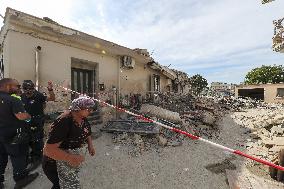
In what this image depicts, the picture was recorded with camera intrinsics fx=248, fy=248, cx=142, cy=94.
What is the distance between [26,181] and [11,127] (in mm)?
1130

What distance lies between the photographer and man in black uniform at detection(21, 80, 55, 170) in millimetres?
5164

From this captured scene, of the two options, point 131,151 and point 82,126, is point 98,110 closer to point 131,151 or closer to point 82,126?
point 131,151

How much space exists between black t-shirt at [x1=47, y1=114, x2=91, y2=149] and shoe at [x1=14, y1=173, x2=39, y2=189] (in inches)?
83.8

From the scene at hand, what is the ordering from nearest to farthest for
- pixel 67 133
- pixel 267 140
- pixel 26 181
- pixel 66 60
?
pixel 67 133
pixel 26 181
pixel 267 140
pixel 66 60

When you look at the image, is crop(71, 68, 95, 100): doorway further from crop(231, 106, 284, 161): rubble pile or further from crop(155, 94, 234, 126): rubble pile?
crop(231, 106, 284, 161): rubble pile

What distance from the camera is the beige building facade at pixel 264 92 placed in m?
33.8

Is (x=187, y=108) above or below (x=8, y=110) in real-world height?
below

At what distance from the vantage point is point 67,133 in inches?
118

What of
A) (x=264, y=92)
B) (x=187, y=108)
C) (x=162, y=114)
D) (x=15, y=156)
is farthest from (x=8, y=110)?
(x=264, y=92)

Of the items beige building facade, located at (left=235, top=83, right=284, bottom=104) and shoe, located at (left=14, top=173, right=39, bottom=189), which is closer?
shoe, located at (left=14, top=173, right=39, bottom=189)

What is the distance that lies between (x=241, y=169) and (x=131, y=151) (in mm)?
2965

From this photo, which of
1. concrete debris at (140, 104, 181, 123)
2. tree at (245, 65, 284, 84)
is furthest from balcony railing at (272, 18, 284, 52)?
tree at (245, 65, 284, 84)

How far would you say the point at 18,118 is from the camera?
417 cm

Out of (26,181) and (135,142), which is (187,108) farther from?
(26,181)
